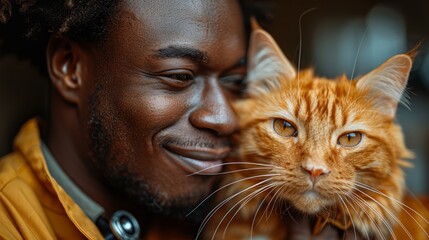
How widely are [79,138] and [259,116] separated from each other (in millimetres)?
610

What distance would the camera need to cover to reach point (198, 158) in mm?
1565

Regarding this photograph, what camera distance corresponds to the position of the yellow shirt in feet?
4.75

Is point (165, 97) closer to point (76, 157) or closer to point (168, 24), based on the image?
point (168, 24)

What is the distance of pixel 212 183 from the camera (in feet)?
5.36

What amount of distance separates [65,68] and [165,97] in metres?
0.40

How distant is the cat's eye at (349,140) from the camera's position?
4.63ft

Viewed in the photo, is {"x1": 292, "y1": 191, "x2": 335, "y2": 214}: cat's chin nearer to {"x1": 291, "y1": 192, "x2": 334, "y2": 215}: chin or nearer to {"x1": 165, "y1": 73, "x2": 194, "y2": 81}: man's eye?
{"x1": 291, "y1": 192, "x2": 334, "y2": 215}: chin

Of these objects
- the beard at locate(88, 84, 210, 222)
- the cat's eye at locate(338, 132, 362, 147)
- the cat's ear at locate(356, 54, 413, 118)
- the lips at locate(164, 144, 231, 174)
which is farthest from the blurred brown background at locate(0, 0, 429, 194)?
the beard at locate(88, 84, 210, 222)

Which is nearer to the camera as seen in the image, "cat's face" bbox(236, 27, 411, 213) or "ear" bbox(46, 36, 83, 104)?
"cat's face" bbox(236, 27, 411, 213)

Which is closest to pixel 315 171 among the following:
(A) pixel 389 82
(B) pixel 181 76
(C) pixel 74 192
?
(A) pixel 389 82

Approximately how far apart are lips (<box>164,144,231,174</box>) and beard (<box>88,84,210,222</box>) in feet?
0.31

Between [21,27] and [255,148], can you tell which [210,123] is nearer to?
[255,148]

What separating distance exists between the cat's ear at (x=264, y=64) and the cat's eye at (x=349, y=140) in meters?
0.27

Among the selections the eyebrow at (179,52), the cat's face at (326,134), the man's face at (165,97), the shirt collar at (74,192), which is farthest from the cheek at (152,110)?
the shirt collar at (74,192)
